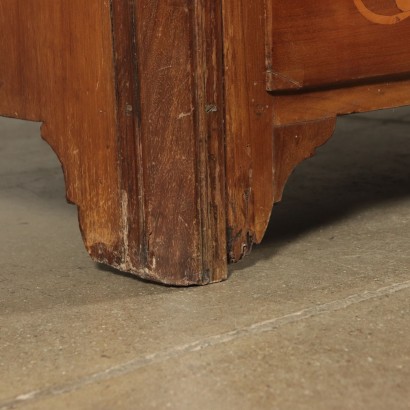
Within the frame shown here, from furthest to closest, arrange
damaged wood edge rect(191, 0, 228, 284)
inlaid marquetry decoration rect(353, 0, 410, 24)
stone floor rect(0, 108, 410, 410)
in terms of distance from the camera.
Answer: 1. inlaid marquetry decoration rect(353, 0, 410, 24)
2. damaged wood edge rect(191, 0, 228, 284)
3. stone floor rect(0, 108, 410, 410)

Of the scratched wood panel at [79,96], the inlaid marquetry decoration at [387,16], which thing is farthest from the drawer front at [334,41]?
the scratched wood panel at [79,96]

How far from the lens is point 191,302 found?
180 cm

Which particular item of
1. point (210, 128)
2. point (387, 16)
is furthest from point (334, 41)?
point (210, 128)

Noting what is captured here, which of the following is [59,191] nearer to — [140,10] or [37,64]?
[37,64]

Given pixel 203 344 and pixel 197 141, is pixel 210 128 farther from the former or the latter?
pixel 203 344

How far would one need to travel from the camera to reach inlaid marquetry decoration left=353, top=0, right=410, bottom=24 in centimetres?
192

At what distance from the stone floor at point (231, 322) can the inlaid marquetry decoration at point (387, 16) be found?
1.43 ft

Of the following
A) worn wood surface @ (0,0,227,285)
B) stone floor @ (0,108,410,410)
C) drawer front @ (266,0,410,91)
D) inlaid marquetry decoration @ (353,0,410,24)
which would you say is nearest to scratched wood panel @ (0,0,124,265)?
worn wood surface @ (0,0,227,285)

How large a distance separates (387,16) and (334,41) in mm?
133

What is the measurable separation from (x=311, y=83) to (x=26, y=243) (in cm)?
74

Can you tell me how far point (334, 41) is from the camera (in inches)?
74.4

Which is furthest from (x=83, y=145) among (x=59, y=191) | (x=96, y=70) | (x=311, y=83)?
(x=59, y=191)

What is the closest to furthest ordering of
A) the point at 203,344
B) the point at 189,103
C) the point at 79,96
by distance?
the point at 203,344
the point at 189,103
the point at 79,96

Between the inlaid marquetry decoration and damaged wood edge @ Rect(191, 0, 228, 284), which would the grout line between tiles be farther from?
the inlaid marquetry decoration
